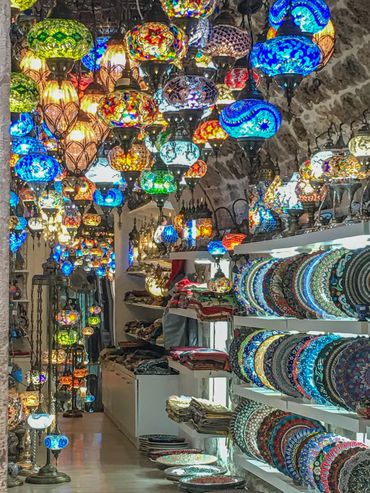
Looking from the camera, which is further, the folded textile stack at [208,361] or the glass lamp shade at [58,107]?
the folded textile stack at [208,361]

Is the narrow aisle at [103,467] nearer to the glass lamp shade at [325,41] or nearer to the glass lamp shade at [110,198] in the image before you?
the glass lamp shade at [110,198]

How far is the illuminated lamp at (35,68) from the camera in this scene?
529 cm

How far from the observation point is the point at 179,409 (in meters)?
8.16

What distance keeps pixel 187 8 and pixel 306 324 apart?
1720 millimetres

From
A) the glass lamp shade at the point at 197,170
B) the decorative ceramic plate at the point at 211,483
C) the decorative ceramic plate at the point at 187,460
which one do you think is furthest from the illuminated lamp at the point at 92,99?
the decorative ceramic plate at the point at 187,460

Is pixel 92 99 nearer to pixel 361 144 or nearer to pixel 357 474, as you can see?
pixel 361 144

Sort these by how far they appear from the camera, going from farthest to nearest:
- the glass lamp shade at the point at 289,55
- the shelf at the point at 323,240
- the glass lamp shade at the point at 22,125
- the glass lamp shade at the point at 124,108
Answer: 1. the glass lamp shade at the point at 22,125
2. the glass lamp shade at the point at 124,108
3. the shelf at the point at 323,240
4. the glass lamp shade at the point at 289,55

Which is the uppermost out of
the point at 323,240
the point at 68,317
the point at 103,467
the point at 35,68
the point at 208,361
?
the point at 35,68

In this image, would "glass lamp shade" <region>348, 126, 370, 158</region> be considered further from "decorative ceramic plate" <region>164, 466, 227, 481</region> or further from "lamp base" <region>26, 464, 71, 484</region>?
"lamp base" <region>26, 464, 71, 484</region>

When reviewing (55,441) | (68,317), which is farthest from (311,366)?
(68,317)

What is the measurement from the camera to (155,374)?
10.1m

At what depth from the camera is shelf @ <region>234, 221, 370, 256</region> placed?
3.90 m

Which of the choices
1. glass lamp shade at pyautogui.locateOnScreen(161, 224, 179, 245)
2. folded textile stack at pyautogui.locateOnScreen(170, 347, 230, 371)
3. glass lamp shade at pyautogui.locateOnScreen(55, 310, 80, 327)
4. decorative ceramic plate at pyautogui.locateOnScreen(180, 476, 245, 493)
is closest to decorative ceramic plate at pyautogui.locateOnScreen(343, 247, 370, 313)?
decorative ceramic plate at pyautogui.locateOnScreen(180, 476, 245, 493)

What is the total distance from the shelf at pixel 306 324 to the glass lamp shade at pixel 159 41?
130cm
